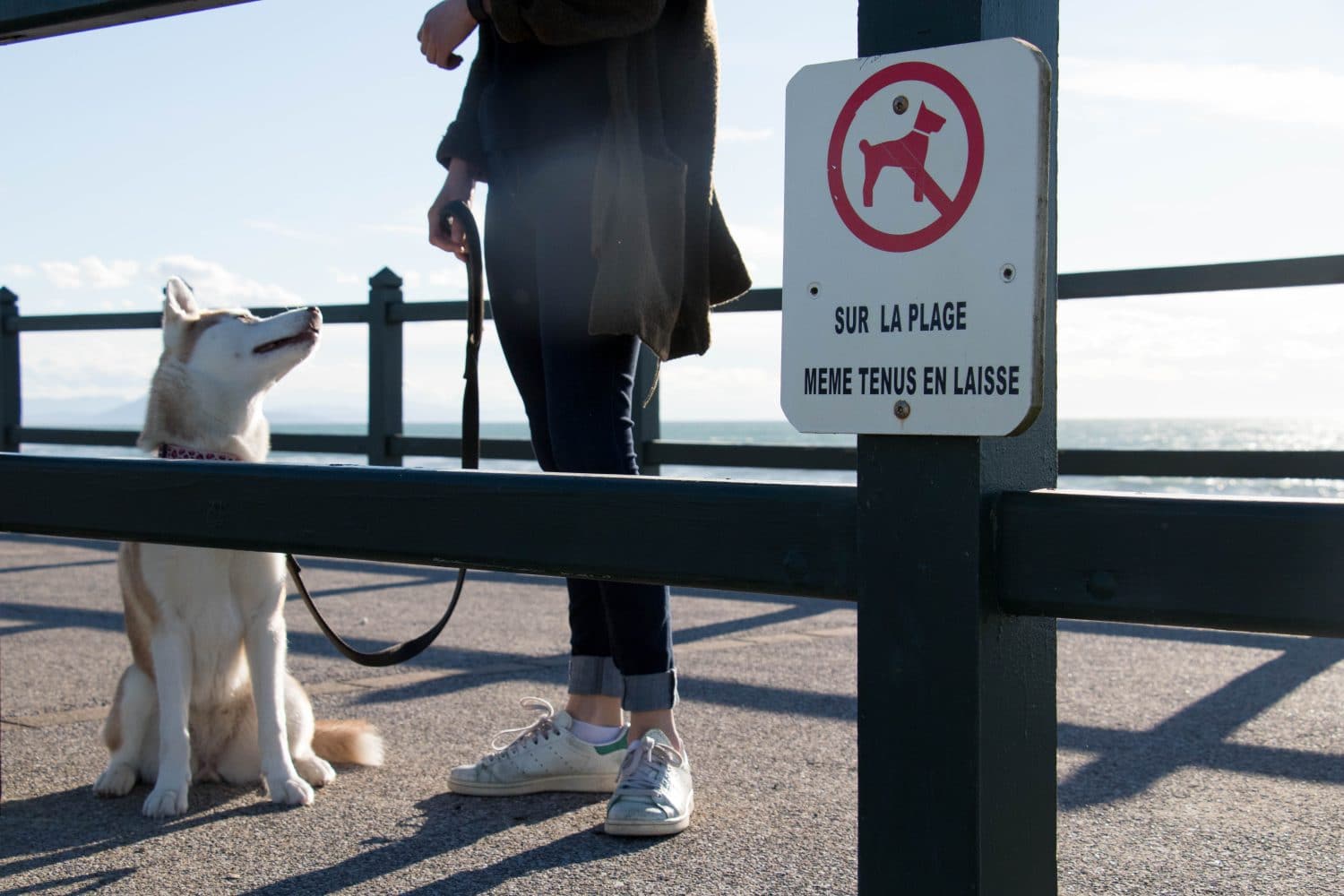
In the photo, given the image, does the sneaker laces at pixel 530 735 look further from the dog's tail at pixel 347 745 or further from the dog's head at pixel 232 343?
the dog's head at pixel 232 343

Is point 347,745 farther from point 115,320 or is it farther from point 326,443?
point 115,320

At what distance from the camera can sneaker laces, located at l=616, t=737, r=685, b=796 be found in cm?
237

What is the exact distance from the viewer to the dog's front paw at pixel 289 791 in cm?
264

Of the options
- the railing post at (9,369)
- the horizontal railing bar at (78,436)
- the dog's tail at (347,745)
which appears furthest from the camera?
the railing post at (9,369)

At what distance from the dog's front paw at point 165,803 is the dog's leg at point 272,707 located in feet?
0.55

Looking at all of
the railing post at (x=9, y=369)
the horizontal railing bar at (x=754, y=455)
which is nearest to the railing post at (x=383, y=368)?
the horizontal railing bar at (x=754, y=455)

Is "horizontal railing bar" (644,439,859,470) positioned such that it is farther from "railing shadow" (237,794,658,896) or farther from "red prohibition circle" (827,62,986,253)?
"red prohibition circle" (827,62,986,253)

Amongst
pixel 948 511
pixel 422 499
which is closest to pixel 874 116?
pixel 948 511

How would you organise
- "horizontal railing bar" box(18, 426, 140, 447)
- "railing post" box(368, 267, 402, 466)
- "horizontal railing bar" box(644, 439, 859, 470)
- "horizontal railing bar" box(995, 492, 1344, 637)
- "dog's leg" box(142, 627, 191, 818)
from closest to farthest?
"horizontal railing bar" box(995, 492, 1344, 637) < "dog's leg" box(142, 627, 191, 818) < "horizontal railing bar" box(644, 439, 859, 470) < "railing post" box(368, 267, 402, 466) < "horizontal railing bar" box(18, 426, 140, 447)

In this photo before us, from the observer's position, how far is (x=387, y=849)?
7.51 feet

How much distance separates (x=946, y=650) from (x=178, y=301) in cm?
280

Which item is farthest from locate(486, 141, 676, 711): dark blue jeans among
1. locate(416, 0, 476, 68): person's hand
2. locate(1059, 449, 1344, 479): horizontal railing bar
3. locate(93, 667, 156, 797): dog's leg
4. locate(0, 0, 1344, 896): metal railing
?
locate(1059, 449, 1344, 479): horizontal railing bar

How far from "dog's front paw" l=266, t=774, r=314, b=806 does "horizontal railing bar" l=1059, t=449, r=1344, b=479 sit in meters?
3.68

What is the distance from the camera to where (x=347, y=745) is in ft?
9.41
